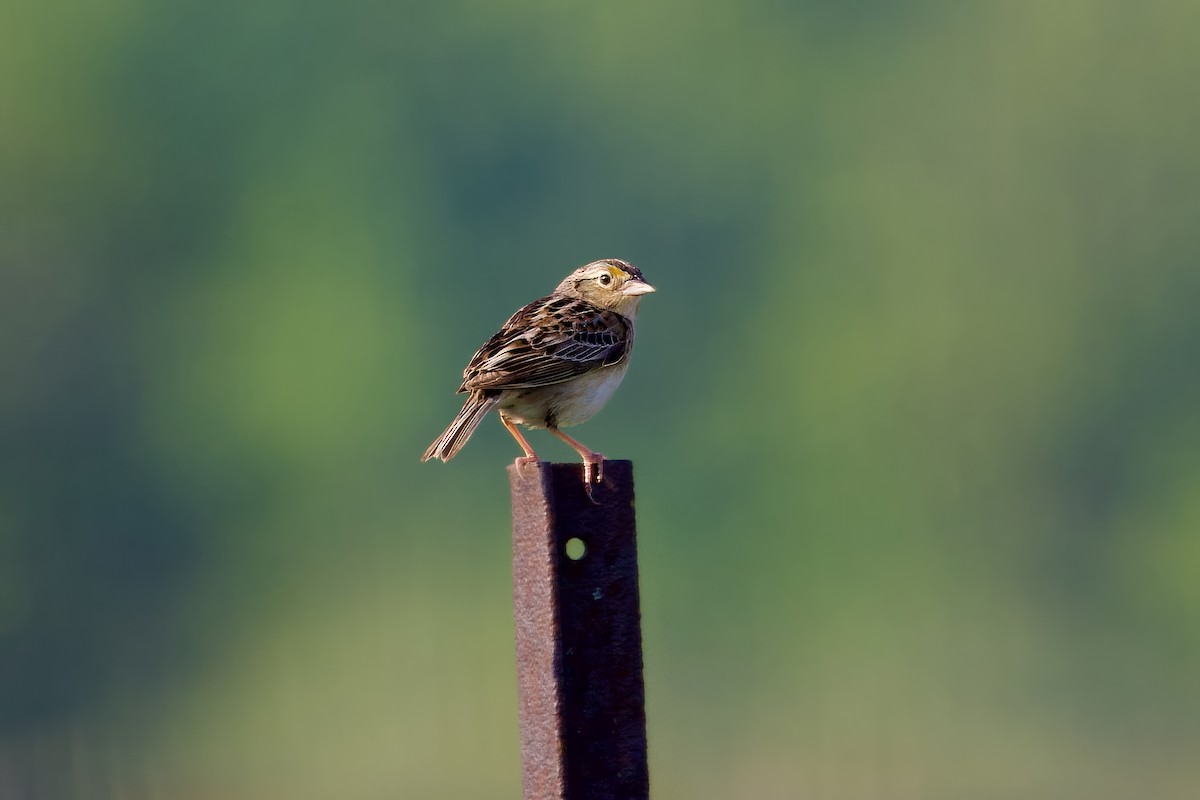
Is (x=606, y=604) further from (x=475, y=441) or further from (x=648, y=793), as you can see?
(x=475, y=441)

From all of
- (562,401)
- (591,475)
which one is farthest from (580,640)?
(562,401)

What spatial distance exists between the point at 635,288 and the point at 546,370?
1.58 metres

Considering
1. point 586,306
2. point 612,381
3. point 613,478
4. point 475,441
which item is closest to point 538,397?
point 612,381

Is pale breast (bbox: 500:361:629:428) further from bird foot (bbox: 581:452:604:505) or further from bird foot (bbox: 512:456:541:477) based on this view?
bird foot (bbox: 581:452:604:505)

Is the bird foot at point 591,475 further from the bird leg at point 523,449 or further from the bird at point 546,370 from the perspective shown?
the bird at point 546,370

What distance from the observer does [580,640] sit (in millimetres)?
5777

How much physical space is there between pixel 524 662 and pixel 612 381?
3.45m

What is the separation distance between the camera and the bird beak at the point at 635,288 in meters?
10.1

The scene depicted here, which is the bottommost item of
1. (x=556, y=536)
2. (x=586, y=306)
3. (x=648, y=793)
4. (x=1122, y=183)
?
(x=648, y=793)

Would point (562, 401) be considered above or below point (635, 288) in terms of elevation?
below

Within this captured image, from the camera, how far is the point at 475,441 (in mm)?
43844

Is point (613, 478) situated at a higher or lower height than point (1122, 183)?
lower

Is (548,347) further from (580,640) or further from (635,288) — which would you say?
(580,640)

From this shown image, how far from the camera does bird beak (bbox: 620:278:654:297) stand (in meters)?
10.1
